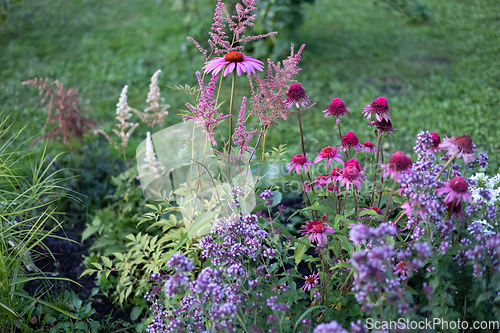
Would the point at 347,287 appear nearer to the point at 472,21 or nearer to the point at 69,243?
the point at 69,243

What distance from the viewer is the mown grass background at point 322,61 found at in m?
4.42

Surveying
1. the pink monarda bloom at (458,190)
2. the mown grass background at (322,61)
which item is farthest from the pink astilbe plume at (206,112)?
the mown grass background at (322,61)

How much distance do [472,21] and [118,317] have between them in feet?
23.7

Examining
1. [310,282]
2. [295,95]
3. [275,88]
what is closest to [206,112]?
[275,88]

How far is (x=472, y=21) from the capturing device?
6516 millimetres

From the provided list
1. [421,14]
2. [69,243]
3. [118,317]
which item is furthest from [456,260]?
[421,14]

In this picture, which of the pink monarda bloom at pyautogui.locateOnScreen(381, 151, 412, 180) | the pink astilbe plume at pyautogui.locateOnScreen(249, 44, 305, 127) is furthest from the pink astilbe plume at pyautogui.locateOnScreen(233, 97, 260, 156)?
the pink monarda bloom at pyautogui.locateOnScreen(381, 151, 412, 180)

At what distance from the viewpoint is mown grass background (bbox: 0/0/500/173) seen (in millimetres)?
4418

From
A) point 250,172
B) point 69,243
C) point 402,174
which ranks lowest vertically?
point 69,243

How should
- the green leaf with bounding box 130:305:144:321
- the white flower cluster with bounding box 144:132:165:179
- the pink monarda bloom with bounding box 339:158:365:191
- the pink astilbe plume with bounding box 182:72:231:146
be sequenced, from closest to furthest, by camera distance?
the pink monarda bloom with bounding box 339:158:365:191
the pink astilbe plume with bounding box 182:72:231:146
the green leaf with bounding box 130:305:144:321
the white flower cluster with bounding box 144:132:165:179

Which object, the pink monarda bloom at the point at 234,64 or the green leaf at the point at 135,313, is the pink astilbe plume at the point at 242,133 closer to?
the pink monarda bloom at the point at 234,64

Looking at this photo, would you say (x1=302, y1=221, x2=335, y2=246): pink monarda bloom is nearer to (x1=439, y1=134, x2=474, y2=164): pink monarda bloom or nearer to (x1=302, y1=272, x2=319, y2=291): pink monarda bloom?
(x1=302, y1=272, x2=319, y2=291): pink monarda bloom

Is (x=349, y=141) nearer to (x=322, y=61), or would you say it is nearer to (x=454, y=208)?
(x=454, y=208)

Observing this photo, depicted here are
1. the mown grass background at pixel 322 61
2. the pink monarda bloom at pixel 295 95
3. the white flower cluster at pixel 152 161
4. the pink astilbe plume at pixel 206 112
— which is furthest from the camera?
the mown grass background at pixel 322 61
